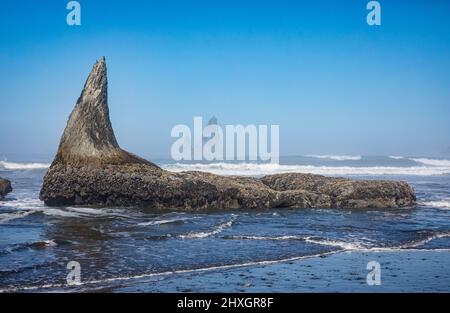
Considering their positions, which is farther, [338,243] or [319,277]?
[338,243]

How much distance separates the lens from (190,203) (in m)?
18.3

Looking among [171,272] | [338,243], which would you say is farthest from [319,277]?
[338,243]

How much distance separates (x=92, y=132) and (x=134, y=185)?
261cm

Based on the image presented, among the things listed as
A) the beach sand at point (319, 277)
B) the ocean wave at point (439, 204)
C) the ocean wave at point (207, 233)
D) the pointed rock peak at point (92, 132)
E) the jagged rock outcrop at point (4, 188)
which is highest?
the pointed rock peak at point (92, 132)

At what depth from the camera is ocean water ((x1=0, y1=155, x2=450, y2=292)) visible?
931cm

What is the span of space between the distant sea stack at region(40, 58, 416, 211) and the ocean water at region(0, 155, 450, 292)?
0.74 m

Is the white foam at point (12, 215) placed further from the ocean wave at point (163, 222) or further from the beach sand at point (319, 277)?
the beach sand at point (319, 277)

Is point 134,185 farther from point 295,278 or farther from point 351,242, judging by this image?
point 295,278

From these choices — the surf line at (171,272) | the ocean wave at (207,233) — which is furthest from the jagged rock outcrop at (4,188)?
the surf line at (171,272)

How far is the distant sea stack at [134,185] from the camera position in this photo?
59.8ft

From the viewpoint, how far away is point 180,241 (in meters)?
12.6
